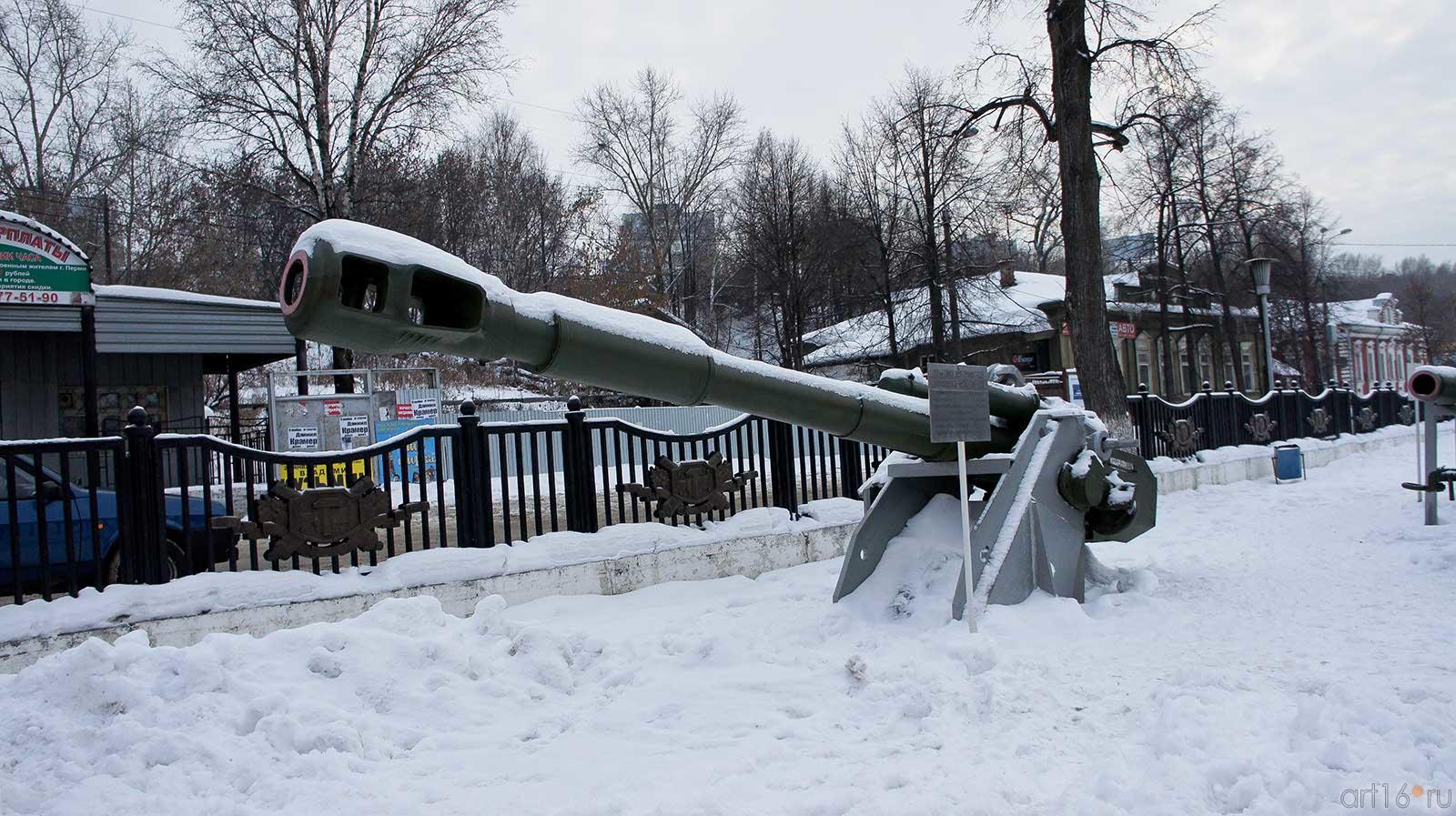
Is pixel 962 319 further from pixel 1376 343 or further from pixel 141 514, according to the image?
pixel 1376 343

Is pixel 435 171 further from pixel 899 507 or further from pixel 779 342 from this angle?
pixel 899 507

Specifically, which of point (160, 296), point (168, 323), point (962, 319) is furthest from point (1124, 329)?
point (160, 296)

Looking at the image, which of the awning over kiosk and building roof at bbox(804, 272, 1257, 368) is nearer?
the awning over kiosk

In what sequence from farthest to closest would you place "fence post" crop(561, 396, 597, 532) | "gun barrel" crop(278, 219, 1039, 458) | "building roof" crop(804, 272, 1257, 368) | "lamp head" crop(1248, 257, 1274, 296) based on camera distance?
"building roof" crop(804, 272, 1257, 368), "lamp head" crop(1248, 257, 1274, 296), "fence post" crop(561, 396, 597, 532), "gun barrel" crop(278, 219, 1039, 458)

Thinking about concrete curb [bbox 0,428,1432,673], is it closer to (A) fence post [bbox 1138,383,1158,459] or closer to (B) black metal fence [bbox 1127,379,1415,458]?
(B) black metal fence [bbox 1127,379,1415,458]

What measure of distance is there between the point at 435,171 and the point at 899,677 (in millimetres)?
Answer: 24800

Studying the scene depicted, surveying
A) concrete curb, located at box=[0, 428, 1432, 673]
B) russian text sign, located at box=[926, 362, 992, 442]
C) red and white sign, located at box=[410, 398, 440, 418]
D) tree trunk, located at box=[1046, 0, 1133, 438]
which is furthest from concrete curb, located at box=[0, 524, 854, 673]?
red and white sign, located at box=[410, 398, 440, 418]

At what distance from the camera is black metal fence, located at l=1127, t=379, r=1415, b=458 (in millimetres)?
15375

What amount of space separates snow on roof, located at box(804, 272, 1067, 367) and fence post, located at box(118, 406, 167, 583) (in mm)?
21940

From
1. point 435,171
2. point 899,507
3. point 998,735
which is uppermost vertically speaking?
point 435,171

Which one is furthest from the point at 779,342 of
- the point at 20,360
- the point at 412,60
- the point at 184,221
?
the point at 20,360

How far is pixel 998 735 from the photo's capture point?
162 inches

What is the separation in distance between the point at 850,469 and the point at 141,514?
255 inches

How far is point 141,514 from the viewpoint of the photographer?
5957 mm
